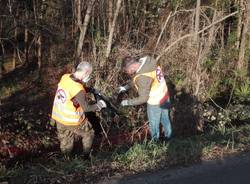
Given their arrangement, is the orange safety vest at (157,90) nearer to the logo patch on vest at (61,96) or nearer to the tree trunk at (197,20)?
the logo patch on vest at (61,96)

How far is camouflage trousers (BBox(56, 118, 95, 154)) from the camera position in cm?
719

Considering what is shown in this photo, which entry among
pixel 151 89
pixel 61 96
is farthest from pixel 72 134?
pixel 151 89

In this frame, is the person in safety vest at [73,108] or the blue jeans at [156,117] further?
the blue jeans at [156,117]

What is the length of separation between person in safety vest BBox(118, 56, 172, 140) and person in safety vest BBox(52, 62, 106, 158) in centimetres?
72

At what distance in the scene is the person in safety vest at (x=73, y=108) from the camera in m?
6.81

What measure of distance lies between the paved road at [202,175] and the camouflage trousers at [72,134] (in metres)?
1.35

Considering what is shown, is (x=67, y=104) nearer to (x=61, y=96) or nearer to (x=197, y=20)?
(x=61, y=96)

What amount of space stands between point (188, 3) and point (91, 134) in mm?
5351

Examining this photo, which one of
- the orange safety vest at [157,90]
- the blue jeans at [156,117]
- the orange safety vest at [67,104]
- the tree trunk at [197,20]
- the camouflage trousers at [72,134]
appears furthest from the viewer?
the tree trunk at [197,20]

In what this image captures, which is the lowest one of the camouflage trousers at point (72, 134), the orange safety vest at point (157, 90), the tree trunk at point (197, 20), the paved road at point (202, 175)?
the paved road at point (202, 175)

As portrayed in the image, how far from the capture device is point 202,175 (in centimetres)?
641

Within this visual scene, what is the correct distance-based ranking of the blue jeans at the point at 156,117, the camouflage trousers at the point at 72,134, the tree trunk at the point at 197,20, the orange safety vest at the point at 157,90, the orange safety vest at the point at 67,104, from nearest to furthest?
the orange safety vest at the point at 67,104, the camouflage trousers at the point at 72,134, the orange safety vest at the point at 157,90, the blue jeans at the point at 156,117, the tree trunk at the point at 197,20

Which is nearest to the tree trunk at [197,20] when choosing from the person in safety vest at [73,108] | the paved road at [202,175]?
the person in safety vest at [73,108]

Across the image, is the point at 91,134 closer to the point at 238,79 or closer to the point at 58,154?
the point at 58,154
